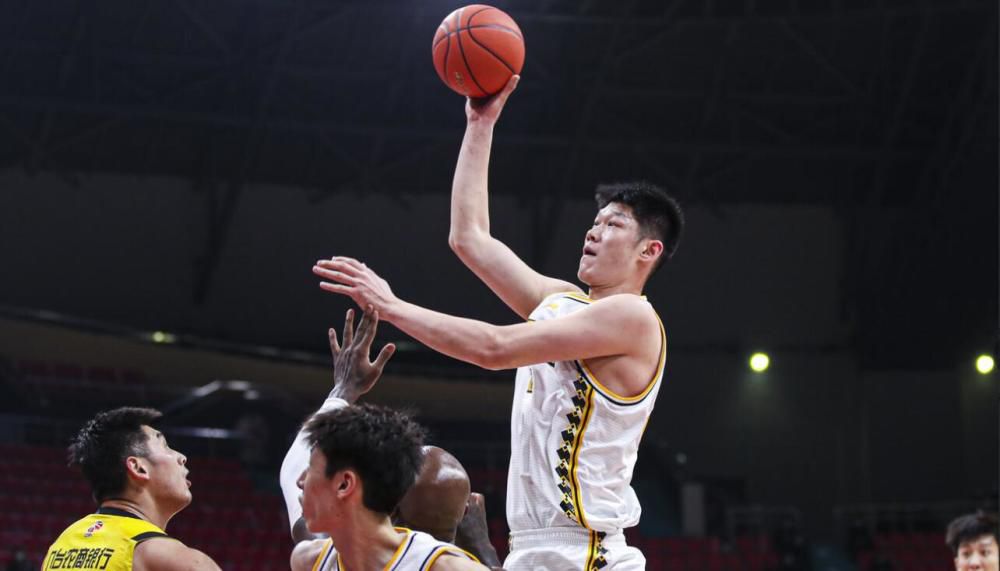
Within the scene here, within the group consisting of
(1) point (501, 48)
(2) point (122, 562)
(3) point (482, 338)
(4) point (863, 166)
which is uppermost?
(4) point (863, 166)

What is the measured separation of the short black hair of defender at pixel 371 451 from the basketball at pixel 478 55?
1.50m

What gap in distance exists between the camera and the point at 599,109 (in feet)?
61.6

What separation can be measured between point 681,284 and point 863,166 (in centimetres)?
360

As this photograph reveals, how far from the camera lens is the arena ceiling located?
667 inches

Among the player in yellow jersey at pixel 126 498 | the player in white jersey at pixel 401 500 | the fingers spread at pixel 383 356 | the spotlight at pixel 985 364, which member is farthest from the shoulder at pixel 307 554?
the spotlight at pixel 985 364

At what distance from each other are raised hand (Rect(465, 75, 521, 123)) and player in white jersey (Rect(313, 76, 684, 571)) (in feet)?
1.91

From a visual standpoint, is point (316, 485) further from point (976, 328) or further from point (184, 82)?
point (976, 328)

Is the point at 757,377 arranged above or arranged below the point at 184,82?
below

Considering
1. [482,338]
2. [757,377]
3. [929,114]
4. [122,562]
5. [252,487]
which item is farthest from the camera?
[757,377]

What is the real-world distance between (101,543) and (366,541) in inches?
56.0

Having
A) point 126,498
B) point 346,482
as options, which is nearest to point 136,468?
point 126,498

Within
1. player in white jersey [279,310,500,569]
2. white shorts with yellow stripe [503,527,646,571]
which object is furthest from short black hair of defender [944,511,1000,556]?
player in white jersey [279,310,500,569]

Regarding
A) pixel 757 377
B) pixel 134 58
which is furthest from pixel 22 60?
pixel 757 377

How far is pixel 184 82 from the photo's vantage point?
1772cm
